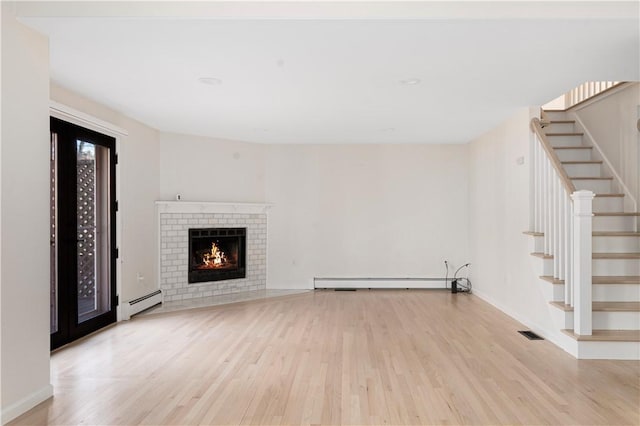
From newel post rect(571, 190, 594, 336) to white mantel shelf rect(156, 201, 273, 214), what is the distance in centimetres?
476

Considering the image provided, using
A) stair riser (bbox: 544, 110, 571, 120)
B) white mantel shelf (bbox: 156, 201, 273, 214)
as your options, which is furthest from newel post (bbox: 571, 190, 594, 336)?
white mantel shelf (bbox: 156, 201, 273, 214)

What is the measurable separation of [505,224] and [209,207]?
4.37 meters

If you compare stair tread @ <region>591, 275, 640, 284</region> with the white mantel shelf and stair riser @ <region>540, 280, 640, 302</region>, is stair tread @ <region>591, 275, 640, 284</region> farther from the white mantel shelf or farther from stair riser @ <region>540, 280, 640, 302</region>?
the white mantel shelf

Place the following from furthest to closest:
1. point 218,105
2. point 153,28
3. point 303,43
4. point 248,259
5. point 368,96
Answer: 1. point 248,259
2. point 218,105
3. point 368,96
4. point 303,43
5. point 153,28

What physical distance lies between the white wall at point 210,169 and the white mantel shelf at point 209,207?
0.17 m

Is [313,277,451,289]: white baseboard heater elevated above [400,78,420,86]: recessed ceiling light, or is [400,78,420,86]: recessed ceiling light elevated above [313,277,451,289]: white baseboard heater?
[400,78,420,86]: recessed ceiling light

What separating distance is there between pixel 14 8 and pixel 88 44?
0.48m

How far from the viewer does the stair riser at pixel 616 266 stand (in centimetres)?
412

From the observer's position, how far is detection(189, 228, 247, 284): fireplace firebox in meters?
6.47

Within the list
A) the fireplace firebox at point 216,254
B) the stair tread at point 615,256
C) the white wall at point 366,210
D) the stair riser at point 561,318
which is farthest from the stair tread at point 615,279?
the fireplace firebox at point 216,254

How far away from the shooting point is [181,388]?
3.01 m

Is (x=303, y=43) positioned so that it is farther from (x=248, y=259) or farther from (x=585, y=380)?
(x=248, y=259)

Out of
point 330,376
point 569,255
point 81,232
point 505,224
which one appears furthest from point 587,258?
point 81,232

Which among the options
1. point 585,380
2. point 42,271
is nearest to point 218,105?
point 42,271
